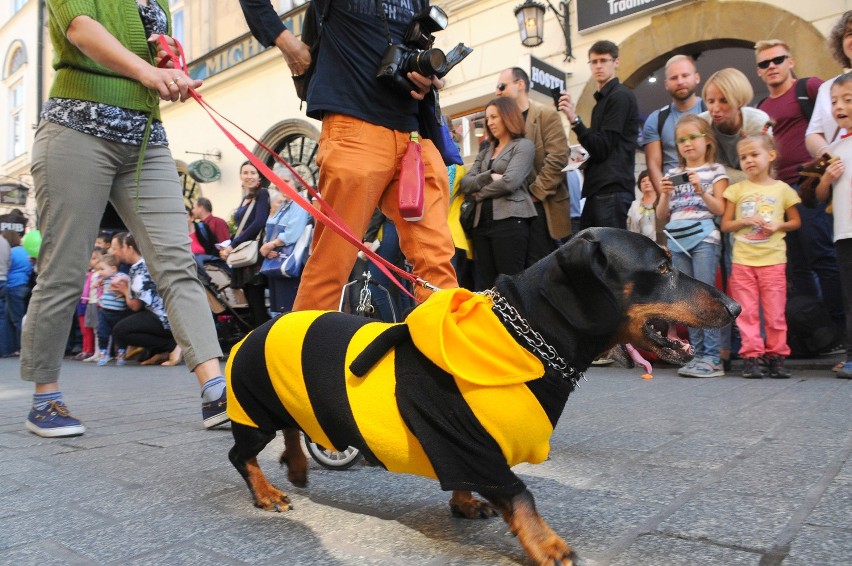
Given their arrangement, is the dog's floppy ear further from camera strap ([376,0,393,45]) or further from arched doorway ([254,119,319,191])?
arched doorway ([254,119,319,191])

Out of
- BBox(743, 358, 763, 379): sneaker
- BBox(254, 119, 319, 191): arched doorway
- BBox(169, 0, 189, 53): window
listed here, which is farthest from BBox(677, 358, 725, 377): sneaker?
BBox(169, 0, 189, 53): window

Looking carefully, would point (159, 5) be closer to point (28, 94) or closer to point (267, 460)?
point (267, 460)

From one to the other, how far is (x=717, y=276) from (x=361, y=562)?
4.58 m

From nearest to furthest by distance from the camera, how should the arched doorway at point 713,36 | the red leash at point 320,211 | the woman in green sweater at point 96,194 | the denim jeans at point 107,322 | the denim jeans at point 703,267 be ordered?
the red leash at point 320,211, the woman in green sweater at point 96,194, the denim jeans at point 703,267, the arched doorway at point 713,36, the denim jeans at point 107,322

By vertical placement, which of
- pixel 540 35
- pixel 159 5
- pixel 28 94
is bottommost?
pixel 159 5

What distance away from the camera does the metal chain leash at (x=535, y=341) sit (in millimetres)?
1631

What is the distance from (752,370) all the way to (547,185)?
2029 mm

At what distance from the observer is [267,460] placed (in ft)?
8.35

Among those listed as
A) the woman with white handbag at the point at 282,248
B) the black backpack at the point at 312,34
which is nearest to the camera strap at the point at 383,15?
the black backpack at the point at 312,34

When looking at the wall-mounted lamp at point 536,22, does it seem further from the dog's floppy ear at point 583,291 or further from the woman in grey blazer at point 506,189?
the dog's floppy ear at point 583,291

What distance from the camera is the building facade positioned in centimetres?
751

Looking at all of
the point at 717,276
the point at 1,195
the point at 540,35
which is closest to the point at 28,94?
the point at 1,195

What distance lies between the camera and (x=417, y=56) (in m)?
2.55

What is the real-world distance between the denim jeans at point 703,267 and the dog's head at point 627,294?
3.23m
